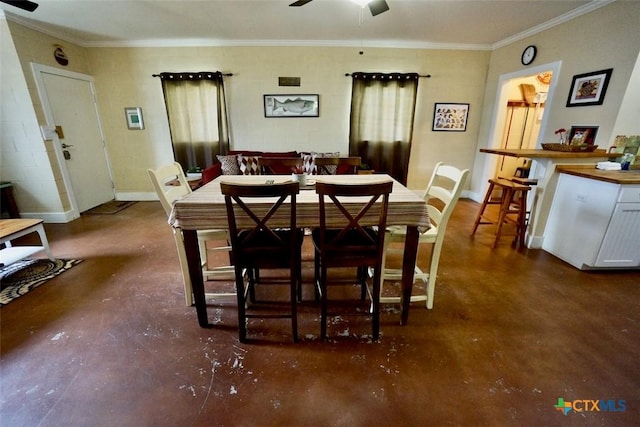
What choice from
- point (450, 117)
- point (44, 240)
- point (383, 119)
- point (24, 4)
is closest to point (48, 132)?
point (24, 4)

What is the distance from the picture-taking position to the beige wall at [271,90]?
13.3 feet

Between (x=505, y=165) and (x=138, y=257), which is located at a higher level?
(x=505, y=165)

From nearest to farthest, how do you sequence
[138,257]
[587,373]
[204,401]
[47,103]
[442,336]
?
1. [204,401]
2. [587,373]
3. [442,336]
4. [138,257]
5. [47,103]

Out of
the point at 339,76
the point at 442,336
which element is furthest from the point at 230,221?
the point at 339,76

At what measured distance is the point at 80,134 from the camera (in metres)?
3.95

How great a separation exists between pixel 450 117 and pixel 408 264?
147 inches

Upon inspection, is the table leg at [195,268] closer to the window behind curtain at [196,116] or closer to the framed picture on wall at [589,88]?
the window behind curtain at [196,116]

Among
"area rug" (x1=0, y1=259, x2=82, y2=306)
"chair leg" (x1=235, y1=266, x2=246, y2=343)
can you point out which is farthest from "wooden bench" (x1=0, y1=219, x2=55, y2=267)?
"chair leg" (x1=235, y1=266, x2=246, y2=343)

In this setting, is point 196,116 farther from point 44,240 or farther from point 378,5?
point 378,5

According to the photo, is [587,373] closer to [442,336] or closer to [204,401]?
[442,336]

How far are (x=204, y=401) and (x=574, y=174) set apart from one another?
11.0 feet

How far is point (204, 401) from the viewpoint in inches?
50.4

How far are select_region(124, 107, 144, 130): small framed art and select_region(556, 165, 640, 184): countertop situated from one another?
5.61 metres

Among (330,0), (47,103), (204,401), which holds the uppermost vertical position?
(330,0)
